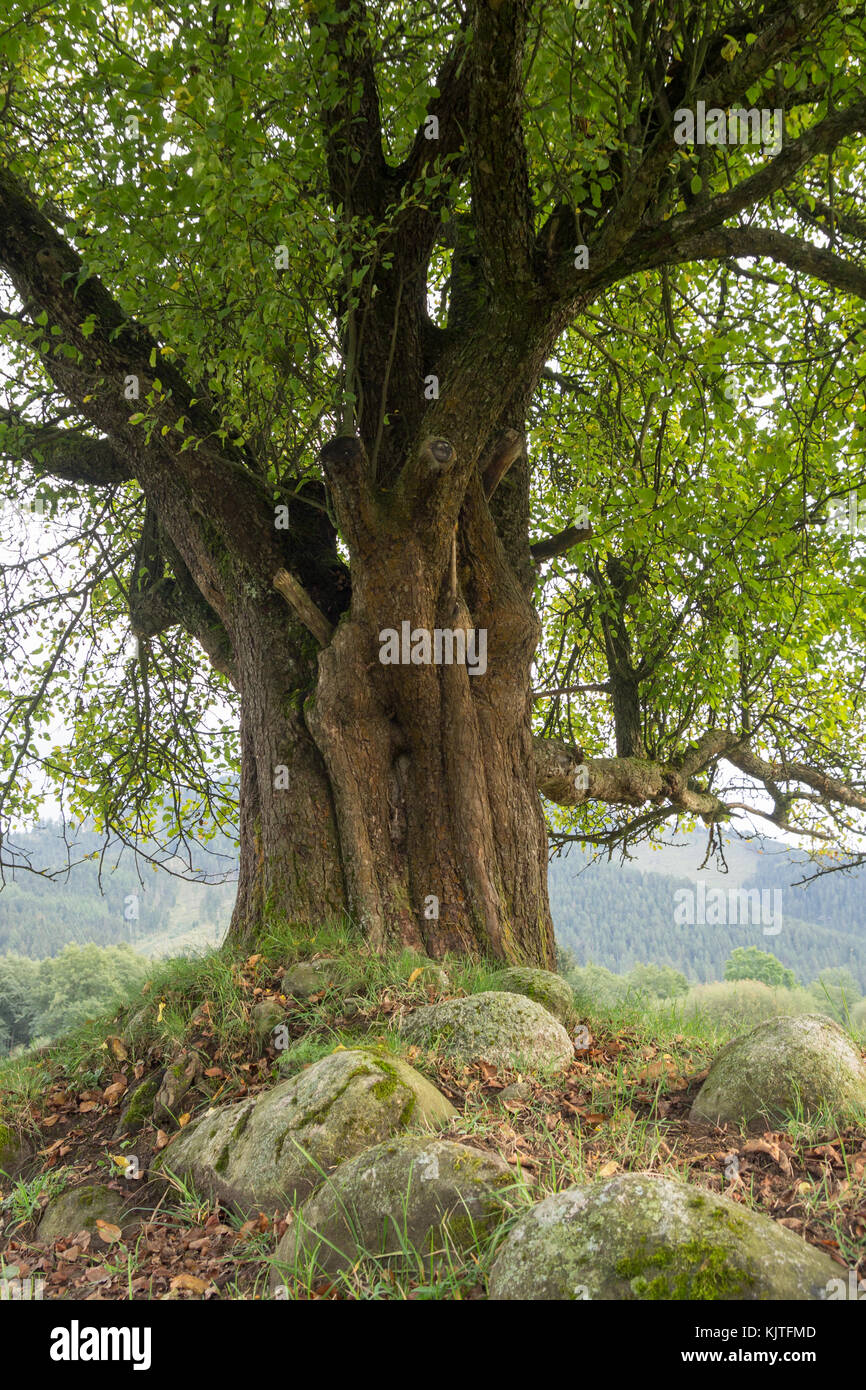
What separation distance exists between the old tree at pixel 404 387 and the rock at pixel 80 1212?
223cm

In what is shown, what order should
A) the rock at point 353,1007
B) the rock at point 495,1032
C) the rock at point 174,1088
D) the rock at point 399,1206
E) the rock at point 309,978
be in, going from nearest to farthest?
the rock at point 399,1206 → the rock at point 495,1032 → the rock at point 174,1088 → the rock at point 353,1007 → the rock at point 309,978

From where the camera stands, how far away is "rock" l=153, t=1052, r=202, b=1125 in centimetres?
Answer: 473

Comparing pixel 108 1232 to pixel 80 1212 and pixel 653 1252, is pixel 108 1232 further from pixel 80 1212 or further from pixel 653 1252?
pixel 653 1252

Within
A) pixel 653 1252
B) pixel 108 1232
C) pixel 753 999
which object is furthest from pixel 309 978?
pixel 753 999

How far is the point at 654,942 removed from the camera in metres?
128

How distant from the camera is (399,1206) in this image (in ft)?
9.04

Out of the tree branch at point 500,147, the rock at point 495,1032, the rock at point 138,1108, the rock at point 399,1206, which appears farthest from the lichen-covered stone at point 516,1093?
the tree branch at point 500,147

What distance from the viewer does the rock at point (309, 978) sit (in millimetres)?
5141

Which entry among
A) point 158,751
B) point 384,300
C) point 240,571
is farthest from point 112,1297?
point 158,751

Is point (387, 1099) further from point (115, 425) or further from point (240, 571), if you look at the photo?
point (115, 425)

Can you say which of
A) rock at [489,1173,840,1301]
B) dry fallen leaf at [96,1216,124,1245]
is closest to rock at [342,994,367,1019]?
dry fallen leaf at [96,1216,124,1245]

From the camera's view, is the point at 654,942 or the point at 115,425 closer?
the point at 115,425

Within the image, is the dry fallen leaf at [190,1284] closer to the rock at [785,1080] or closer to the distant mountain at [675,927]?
the rock at [785,1080]
